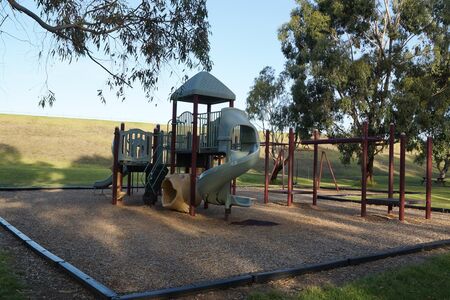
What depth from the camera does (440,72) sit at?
30047 millimetres

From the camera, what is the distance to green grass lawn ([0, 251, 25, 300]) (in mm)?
4992

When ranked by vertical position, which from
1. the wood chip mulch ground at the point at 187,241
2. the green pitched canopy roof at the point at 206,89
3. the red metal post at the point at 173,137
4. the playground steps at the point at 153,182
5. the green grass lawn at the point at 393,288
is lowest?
the wood chip mulch ground at the point at 187,241

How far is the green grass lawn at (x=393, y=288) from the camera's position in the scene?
5.29 meters

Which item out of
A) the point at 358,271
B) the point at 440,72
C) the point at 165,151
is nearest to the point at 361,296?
the point at 358,271

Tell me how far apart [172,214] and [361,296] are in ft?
27.0

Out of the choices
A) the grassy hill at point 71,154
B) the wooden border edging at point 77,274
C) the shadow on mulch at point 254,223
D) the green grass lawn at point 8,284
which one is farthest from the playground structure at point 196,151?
the grassy hill at point 71,154

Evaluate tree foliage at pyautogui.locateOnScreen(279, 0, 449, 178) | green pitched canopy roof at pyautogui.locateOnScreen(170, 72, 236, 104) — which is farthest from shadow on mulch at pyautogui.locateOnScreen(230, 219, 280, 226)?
tree foliage at pyautogui.locateOnScreen(279, 0, 449, 178)

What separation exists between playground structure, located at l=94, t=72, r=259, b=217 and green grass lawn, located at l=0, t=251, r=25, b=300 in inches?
219

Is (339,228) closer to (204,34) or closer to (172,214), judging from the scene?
(172,214)

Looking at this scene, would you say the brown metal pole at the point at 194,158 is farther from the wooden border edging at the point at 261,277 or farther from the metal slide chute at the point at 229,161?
the wooden border edging at the point at 261,277

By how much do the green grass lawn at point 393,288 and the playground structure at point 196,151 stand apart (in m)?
5.97

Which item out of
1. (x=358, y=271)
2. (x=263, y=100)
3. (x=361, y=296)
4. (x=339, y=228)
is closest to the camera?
(x=361, y=296)

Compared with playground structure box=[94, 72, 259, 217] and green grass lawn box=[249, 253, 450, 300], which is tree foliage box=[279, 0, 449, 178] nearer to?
playground structure box=[94, 72, 259, 217]

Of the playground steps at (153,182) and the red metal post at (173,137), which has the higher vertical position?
the red metal post at (173,137)
